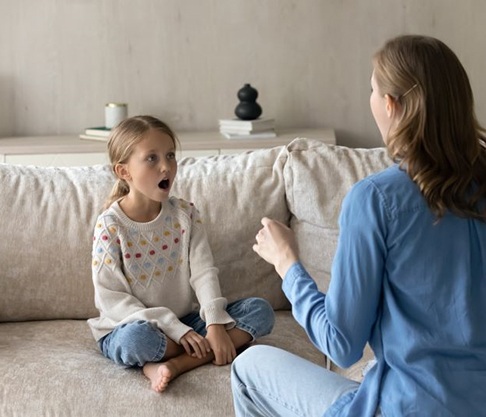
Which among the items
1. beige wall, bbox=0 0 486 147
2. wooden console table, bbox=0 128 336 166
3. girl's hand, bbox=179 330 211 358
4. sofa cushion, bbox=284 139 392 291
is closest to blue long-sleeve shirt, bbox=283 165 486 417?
girl's hand, bbox=179 330 211 358

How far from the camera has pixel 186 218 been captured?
258 centimetres

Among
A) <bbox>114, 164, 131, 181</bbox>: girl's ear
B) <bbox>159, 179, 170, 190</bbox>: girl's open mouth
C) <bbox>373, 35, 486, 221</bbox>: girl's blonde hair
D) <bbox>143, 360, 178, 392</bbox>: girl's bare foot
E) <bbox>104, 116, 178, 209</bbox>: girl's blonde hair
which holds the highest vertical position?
<bbox>373, 35, 486, 221</bbox>: girl's blonde hair

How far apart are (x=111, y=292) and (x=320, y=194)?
2.19 ft

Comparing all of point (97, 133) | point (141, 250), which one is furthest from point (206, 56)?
point (141, 250)

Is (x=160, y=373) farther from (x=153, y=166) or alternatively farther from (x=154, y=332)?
(x=153, y=166)

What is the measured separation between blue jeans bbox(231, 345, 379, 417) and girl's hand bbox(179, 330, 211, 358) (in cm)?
37

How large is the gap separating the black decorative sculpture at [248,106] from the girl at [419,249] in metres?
2.68

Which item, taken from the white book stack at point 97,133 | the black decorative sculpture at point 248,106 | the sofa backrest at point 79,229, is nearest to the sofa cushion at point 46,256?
the sofa backrest at point 79,229

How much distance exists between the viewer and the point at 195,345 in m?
2.36

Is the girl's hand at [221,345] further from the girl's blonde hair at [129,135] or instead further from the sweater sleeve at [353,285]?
the sweater sleeve at [353,285]

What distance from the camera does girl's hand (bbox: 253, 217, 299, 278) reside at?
1782 mm

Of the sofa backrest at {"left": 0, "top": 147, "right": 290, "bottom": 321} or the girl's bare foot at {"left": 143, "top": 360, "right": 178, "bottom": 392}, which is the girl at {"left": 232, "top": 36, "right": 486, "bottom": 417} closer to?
the girl's bare foot at {"left": 143, "top": 360, "right": 178, "bottom": 392}

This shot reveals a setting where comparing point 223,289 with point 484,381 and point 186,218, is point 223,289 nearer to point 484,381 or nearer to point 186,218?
point 186,218

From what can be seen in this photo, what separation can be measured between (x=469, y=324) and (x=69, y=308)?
1.40 metres
